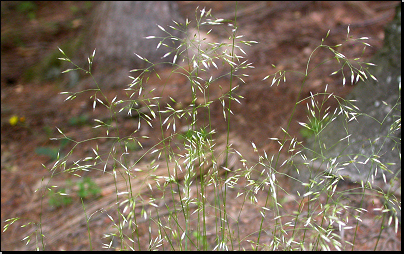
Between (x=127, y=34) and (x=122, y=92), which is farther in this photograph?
(x=127, y=34)

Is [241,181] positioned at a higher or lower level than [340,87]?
lower

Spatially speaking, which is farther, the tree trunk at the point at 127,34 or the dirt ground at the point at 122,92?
the tree trunk at the point at 127,34

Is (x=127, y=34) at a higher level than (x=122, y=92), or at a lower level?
higher

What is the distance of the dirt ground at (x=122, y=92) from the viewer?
257 centimetres

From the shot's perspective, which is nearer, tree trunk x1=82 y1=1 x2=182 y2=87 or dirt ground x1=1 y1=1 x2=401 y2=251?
dirt ground x1=1 y1=1 x2=401 y2=251

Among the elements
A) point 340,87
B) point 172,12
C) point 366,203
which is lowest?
point 366,203

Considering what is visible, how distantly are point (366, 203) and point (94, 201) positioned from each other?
1792mm

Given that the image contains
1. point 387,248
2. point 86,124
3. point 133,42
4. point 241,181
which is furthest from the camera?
point 133,42

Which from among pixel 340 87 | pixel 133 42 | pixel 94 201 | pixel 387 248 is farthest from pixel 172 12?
pixel 387 248

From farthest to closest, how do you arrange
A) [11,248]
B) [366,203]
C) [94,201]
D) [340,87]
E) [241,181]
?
[340,87], [241,181], [94,201], [11,248], [366,203]

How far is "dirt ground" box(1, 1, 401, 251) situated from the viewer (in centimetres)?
257

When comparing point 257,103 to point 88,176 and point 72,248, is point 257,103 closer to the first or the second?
point 88,176

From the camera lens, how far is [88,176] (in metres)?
2.89

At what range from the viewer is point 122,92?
3654mm
